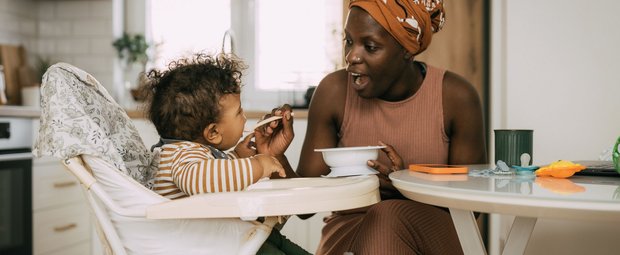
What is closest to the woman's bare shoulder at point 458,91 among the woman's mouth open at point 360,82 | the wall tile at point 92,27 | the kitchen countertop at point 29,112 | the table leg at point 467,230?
the woman's mouth open at point 360,82

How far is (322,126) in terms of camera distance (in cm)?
171

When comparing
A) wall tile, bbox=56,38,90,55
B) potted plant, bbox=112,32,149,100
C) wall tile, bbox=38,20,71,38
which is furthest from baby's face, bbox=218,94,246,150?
wall tile, bbox=38,20,71,38

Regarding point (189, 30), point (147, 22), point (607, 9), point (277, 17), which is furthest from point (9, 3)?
point (607, 9)

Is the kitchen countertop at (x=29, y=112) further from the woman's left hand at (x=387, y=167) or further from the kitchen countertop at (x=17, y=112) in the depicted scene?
the woman's left hand at (x=387, y=167)

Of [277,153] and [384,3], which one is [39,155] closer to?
[277,153]

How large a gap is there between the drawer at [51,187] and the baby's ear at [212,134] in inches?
62.3

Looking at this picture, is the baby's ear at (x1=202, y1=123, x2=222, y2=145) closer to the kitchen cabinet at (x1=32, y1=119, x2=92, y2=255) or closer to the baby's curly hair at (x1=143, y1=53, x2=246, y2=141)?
the baby's curly hair at (x1=143, y1=53, x2=246, y2=141)

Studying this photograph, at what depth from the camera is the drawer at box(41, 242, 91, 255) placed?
9.54ft

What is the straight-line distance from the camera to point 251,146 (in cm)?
157

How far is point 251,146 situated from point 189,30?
7.39ft

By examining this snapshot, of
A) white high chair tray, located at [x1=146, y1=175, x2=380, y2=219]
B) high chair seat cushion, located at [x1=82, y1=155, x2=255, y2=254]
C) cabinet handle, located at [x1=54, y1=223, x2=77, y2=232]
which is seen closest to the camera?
white high chair tray, located at [x1=146, y1=175, x2=380, y2=219]

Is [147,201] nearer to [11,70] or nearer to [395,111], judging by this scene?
[395,111]

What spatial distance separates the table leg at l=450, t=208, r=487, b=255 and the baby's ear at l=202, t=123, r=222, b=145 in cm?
59

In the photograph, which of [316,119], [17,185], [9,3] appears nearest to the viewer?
[316,119]
